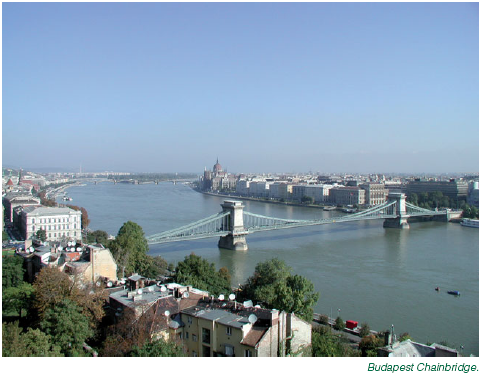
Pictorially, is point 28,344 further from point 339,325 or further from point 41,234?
point 41,234

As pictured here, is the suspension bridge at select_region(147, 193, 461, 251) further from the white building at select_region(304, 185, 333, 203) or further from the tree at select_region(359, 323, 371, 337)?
the white building at select_region(304, 185, 333, 203)

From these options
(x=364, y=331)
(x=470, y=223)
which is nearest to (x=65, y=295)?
(x=364, y=331)

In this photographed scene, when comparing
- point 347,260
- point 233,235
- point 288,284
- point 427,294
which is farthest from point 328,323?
point 233,235

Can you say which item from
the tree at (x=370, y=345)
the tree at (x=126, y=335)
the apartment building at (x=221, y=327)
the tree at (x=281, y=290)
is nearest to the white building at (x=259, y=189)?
the tree at (x=281, y=290)

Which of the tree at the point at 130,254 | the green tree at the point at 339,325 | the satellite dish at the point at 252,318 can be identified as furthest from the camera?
the tree at the point at 130,254

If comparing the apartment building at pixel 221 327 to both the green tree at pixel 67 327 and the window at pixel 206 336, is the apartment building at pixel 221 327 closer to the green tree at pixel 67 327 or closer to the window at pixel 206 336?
the window at pixel 206 336

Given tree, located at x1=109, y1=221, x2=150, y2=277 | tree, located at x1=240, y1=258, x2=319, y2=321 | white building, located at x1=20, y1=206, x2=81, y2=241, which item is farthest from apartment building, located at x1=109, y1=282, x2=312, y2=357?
white building, located at x1=20, y1=206, x2=81, y2=241

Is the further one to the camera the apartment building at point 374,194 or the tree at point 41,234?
the apartment building at point 374,194
